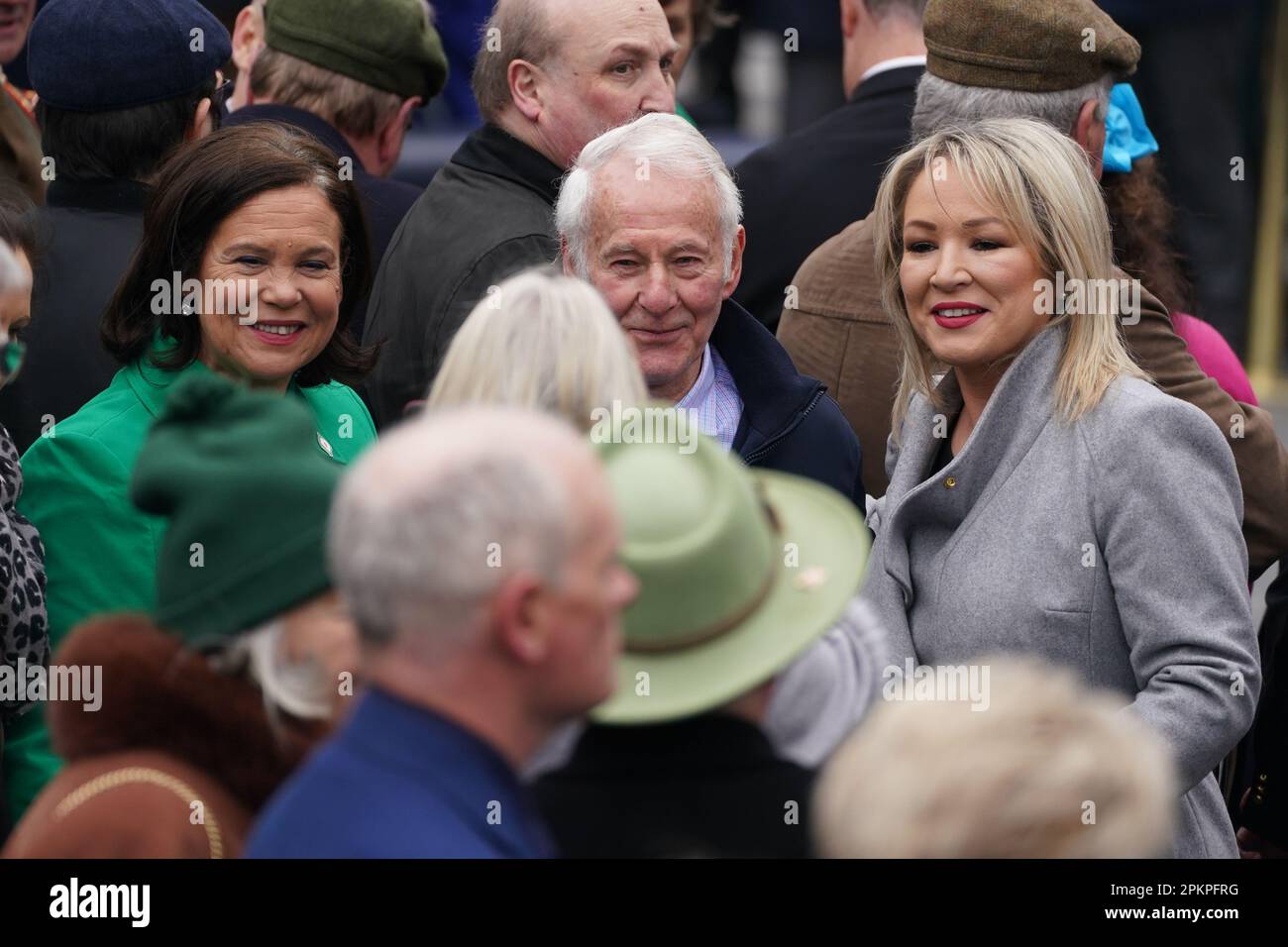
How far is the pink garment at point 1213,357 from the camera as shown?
4.29 meters

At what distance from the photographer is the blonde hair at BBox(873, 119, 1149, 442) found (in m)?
3.36

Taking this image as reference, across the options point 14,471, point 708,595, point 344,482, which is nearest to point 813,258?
point 14,471

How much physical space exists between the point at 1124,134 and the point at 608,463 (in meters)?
2.46

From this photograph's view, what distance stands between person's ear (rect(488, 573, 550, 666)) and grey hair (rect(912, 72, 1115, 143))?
2487 millimetres

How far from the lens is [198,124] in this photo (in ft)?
14.6

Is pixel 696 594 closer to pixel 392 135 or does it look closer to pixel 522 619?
pixel 522 619

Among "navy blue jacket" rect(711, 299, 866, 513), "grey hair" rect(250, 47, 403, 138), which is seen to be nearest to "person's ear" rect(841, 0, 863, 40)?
"grey hair" rect(250, 47, 403, 138)

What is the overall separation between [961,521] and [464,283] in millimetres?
1289

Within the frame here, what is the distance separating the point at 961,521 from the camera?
3.45 metres

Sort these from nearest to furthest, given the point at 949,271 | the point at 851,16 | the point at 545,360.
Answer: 1. the point at 545,360
2. the point at 949,271
3. the point at 851,16

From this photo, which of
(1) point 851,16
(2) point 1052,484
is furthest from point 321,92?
(2) point 1052,484

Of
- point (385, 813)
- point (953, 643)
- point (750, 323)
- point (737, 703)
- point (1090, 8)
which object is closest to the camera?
point (385, 813)

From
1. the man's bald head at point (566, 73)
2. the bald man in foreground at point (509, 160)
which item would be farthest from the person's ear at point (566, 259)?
the man's bald head at point (566, 73)
